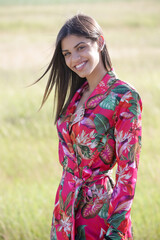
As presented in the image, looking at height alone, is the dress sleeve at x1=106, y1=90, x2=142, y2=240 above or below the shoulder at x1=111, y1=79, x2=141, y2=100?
below

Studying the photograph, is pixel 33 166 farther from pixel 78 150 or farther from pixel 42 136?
pixel 78 150

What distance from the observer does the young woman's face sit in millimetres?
2031

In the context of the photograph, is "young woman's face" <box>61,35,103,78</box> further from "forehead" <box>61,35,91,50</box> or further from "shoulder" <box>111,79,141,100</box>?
"shoulder" <box>111,79,141,100</box>

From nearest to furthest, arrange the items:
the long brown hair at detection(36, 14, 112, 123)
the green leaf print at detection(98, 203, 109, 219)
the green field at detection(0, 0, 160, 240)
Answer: the green leaf print at detection(98, 203, 109, 219) → the long brown hair at detection(36, 14, 112, 123) → the green field at detection(0, 0, 160, 240)

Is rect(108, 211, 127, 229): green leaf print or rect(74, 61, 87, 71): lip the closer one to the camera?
rect(108, 211, 127, 229): green leaf print

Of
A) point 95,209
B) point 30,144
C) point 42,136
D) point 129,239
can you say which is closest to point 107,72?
point 95,209

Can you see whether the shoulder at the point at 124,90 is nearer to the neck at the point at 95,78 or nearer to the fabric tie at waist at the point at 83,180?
the neck at the point at 95,78

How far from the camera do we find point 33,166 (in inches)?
214

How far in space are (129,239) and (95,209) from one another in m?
0.19

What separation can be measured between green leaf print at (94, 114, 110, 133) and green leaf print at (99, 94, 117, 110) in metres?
0.05

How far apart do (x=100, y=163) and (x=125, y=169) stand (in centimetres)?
17

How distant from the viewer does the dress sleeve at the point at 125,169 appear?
184cm

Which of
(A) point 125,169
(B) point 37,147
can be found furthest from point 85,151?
(B) point 37,147

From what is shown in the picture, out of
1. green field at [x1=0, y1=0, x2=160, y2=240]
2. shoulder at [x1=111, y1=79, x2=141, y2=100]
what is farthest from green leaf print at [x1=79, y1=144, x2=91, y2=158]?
green field at [x1=0, y1=0, x2=160, y2=240]
